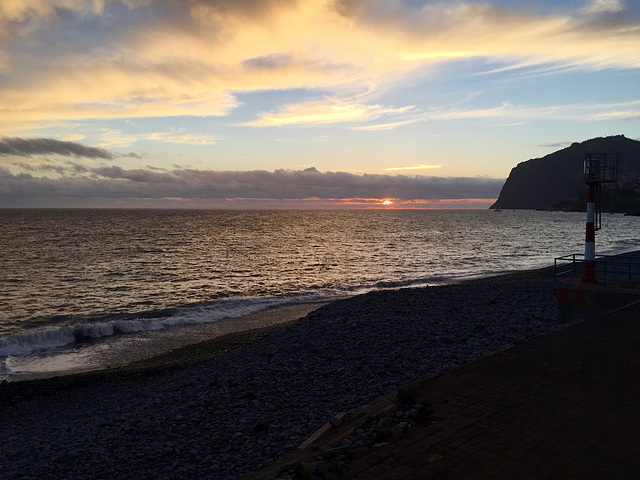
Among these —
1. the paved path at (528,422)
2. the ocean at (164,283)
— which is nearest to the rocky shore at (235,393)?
the paved path at (528,422)

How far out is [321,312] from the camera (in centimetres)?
1880

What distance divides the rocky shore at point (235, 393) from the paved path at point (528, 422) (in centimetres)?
194

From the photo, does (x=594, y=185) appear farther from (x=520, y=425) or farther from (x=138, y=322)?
(x=138, y=322)

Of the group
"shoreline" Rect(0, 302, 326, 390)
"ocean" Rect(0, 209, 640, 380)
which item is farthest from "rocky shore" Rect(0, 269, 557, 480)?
"ocean" Rect(0, 209, 640, 380)

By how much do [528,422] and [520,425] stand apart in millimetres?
176

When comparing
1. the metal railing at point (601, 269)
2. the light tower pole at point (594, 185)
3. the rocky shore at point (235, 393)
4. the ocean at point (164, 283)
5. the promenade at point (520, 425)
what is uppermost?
the light tower pole at point (594, 185)

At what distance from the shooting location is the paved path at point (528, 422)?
17.4ft

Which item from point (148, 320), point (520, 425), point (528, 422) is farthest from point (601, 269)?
point (148, 320)

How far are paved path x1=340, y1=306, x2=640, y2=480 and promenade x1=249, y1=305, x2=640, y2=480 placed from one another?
1 cm

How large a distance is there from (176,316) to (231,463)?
59.5 feet

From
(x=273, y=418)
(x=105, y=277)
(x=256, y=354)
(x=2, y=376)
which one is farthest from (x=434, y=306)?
(x=105, y=277)

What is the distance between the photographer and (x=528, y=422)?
254 inches

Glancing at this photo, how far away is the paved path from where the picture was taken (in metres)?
5.30

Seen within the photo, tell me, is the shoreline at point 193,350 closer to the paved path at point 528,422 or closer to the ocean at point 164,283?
the ocean at point 164,283
